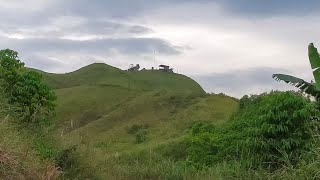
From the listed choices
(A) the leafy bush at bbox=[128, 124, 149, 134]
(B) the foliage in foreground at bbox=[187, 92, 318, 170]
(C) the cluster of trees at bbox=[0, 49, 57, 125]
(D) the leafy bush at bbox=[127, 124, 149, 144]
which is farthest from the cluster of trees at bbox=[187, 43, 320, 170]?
(A) the leafy bush at bbox=[128, 124, 149, 134]

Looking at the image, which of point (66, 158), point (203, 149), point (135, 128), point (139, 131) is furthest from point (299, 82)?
point (135, 128)

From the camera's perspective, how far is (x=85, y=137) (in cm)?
1448

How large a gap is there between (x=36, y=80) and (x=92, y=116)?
45.4 m

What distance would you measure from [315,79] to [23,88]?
311 inches

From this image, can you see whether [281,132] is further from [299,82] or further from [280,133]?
[299,82]

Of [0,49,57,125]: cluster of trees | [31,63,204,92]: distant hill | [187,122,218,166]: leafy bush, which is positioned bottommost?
[187,122,218,166]: leafy bush

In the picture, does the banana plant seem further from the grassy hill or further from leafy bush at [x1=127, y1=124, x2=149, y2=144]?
leafy bush at [x1=127, y1=124, x2=149, y2=144]

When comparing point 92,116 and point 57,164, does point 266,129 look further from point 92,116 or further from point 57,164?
point 92,116

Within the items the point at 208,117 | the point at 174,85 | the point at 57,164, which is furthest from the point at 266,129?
the point at 174,85

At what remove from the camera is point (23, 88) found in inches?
591

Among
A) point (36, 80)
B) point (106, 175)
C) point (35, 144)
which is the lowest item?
point (106, 175)

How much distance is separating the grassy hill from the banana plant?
4.77 metres

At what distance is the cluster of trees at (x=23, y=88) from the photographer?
573 inches

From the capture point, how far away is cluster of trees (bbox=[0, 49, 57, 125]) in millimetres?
14562
